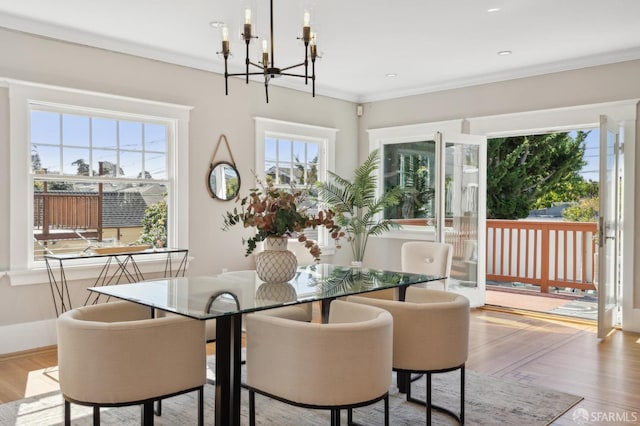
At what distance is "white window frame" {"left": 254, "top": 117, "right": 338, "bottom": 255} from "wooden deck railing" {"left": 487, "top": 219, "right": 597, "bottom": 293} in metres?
2.69

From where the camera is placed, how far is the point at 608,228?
16.2 ft

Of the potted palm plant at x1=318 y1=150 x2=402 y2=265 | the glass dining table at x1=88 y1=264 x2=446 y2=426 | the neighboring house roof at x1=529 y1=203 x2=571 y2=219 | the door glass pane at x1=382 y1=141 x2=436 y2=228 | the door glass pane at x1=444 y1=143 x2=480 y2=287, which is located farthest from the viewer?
the neighboring house roof at x1=529 y1=203 x2=571 y2=219

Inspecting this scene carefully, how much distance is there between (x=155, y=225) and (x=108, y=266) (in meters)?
0.60

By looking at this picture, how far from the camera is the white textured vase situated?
3133 millimetres

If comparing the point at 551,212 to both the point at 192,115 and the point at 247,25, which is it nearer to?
the point at 192,115

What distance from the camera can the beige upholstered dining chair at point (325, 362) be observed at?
2.24 metres

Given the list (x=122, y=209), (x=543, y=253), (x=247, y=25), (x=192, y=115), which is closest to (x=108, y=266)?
(x=122, y=209)

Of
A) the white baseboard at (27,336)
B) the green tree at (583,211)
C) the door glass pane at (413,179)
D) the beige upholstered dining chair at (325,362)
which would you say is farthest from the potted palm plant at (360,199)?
the beige upholstered dining chair at (325,362)

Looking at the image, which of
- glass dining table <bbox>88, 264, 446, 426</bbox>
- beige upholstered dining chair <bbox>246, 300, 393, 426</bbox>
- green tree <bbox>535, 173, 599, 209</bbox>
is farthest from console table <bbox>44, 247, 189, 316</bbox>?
green tree <bbox>535, 173, 599, 209</bbox>

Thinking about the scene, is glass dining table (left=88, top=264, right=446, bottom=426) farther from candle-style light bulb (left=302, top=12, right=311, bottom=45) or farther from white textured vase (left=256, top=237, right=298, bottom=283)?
candle-style light bulb (left=302, top=12, right=311, bottom=45)

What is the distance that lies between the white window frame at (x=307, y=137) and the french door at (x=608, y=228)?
3060 millimetres

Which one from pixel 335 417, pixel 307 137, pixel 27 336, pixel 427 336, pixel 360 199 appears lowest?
pixel 27 336

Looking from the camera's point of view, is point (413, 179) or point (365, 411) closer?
point (365, 411)

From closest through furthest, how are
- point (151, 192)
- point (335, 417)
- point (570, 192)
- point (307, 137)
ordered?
point (335, 417) < point (151, 192) < point (307, 137) < point (570, 192)
